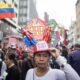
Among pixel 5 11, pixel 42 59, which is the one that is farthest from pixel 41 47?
pixel 5 11

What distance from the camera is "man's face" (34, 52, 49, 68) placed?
446cm

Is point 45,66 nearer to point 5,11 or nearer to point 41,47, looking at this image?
point 41,47

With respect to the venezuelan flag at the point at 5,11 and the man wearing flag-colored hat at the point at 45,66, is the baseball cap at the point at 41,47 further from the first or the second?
the venezuelan flag at the point at 5,11

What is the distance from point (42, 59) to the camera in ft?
14.7

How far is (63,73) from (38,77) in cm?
28

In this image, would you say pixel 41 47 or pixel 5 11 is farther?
pixel 5 11

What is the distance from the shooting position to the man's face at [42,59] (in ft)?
14.6

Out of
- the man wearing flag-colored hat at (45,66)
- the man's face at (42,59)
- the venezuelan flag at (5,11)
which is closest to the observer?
the man wearing flag-colored hat at (45,66)

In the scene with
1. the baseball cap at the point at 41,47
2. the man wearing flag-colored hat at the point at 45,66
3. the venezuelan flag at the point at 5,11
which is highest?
the venezuelan flag at the point at 5,11

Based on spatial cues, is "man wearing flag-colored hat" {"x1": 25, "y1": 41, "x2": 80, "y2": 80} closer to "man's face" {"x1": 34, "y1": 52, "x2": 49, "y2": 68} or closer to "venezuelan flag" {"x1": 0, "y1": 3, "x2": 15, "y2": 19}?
"man's face" {"x1": 34, "y1": 52, "x2": 49, "y2": 68}

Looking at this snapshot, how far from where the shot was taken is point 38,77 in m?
4.43

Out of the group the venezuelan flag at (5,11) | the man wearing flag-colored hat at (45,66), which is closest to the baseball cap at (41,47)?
the man wearing flag-colored hat at (45,66)

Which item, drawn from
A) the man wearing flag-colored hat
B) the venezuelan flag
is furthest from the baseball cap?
the venezuelan flag

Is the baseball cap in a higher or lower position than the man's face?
higher
